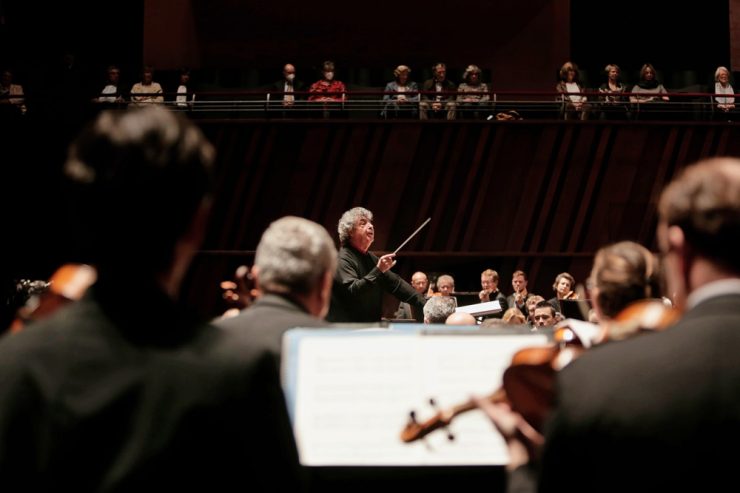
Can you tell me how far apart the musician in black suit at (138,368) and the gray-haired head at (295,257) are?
1042 mm

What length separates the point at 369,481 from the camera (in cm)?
217

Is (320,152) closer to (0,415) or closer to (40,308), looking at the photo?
(40,308)

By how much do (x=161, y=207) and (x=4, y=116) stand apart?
9.86 meters

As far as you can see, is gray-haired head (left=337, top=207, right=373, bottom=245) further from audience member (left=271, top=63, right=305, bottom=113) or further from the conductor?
audience member (left=271, top=63, right=305, bottom=113)

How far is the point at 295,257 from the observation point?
7.54ft

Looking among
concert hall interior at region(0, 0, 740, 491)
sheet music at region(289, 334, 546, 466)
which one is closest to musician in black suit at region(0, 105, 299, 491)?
sheet music at region(289, 334, 546, 466)

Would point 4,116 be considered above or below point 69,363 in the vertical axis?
above

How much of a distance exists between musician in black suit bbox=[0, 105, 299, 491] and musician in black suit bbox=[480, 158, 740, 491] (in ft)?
1.39

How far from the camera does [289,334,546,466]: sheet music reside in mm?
2164

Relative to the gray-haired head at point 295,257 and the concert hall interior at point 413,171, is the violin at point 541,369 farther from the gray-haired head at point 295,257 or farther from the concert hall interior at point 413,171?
the concert hall interior at point 413,171

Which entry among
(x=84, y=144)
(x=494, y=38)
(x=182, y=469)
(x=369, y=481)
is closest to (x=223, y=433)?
(x=182, y=469)

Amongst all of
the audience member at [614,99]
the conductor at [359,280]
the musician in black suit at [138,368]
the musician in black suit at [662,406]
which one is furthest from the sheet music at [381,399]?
the audience member at [614,99]

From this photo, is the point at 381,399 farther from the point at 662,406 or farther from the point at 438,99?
the point at 438,99

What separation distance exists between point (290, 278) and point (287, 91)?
27.2 ft
